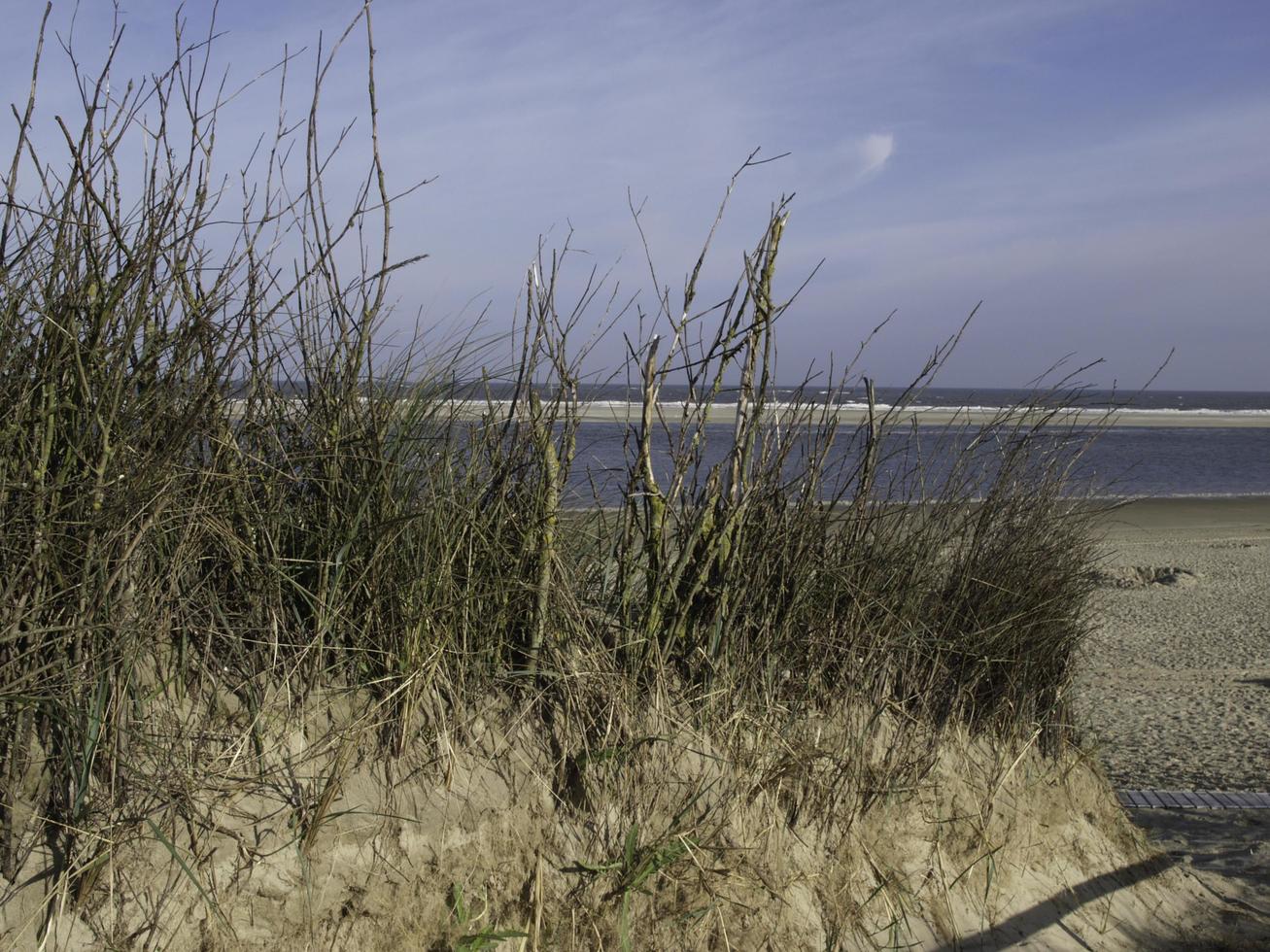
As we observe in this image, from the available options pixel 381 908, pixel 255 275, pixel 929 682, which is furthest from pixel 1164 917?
pixel 255 275

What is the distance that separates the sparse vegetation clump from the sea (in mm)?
128

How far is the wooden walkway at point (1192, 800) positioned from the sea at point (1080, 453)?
1.63 metres

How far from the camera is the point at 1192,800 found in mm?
5645

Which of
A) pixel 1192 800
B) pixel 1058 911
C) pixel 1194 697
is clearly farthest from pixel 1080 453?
pixel 1194 697

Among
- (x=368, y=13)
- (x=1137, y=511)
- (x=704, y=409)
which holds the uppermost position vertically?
(x=368, y=13)

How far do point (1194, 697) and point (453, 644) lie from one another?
6.94m

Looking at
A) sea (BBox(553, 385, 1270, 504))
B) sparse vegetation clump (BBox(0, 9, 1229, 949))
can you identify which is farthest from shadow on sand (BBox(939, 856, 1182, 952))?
sea (BBox(553, 385, 1270, 504))

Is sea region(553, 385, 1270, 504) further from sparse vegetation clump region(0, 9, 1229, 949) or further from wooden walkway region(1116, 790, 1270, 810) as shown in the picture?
wooden walkway region(1116, 790, 1270, 810)

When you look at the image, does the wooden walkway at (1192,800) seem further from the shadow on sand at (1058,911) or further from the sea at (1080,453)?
the sea at (1080,453)

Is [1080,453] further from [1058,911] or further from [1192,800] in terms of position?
[1192,800]

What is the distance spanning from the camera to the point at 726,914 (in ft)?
11.4

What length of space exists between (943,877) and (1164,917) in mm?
1141

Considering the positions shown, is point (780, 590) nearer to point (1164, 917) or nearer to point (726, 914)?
point (726, 914)

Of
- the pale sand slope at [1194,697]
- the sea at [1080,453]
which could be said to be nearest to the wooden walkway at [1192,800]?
the pale sand slope at [1194,697]
